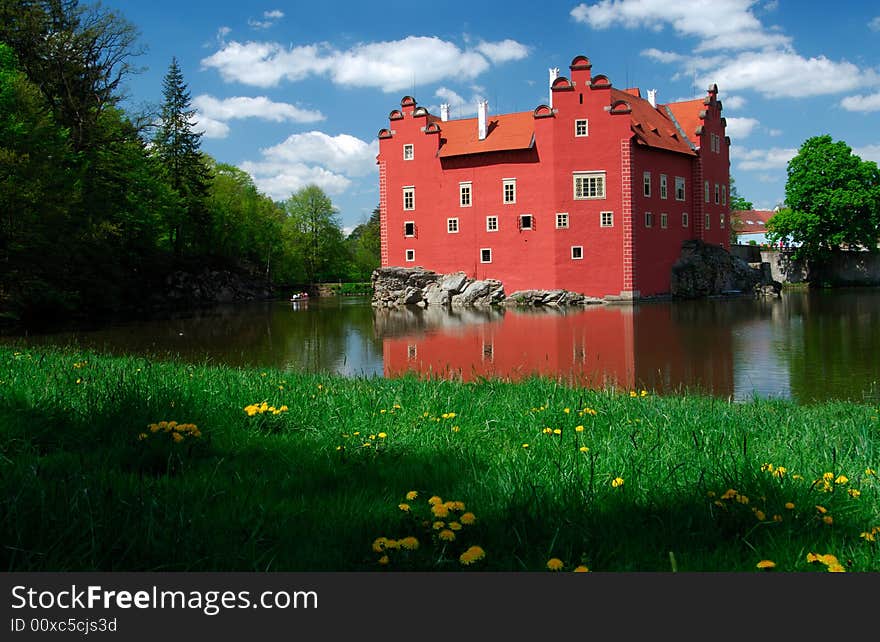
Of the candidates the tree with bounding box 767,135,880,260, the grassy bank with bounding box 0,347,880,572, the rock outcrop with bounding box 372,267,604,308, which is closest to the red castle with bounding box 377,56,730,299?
the rock outcrop with bounding box 372,267,604,308

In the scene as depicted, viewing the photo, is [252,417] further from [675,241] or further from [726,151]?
[726,151]

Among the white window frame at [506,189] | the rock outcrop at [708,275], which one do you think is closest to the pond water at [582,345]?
the rock outcrop at [708,275]

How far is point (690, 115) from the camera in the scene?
55.4 metres

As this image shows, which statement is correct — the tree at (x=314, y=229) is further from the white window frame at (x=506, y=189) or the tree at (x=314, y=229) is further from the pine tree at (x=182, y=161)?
the white window frame at (x=506, y=189)

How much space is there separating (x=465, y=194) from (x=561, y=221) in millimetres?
7502

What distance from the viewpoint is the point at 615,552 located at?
3240 mm

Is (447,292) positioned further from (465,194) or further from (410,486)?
(410,486)

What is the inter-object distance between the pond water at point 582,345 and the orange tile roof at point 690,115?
69.9ft

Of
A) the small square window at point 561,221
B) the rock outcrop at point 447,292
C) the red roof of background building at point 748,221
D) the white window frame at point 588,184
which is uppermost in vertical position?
the red roof of background building at point 748,221

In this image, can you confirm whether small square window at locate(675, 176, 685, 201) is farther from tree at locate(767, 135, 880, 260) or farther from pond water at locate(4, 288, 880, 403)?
pond water at locate(4, 288, 880, 403)

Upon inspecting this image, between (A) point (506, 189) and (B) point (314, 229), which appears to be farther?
(B) point (314, 229)

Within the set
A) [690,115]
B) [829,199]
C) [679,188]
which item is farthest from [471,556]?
[829,199]

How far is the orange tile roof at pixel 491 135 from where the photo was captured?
161 feet

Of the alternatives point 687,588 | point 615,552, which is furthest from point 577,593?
point 615,552
